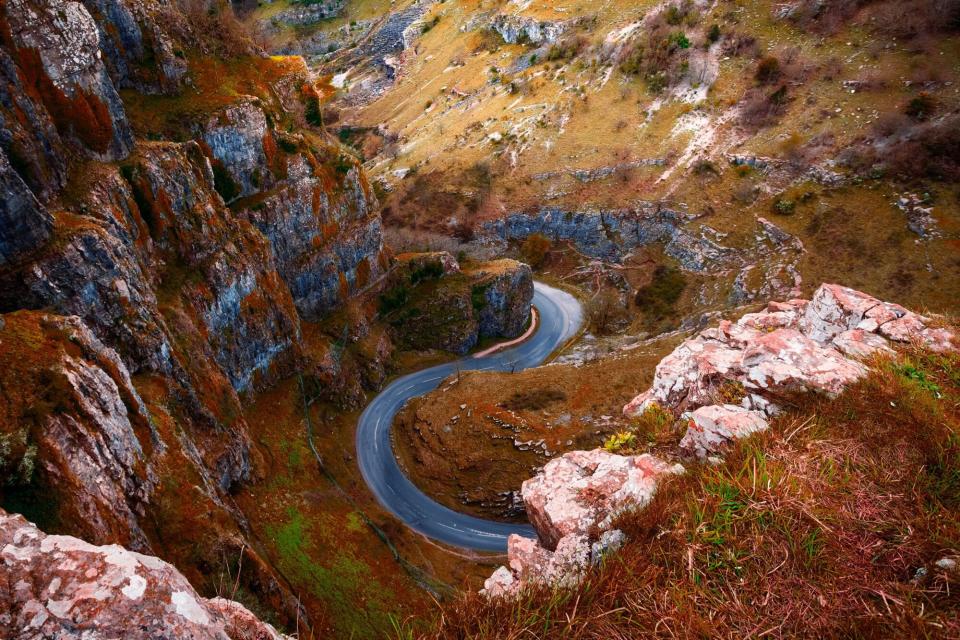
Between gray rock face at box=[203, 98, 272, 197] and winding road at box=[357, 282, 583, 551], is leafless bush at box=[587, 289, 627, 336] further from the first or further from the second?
gray rock face at box=[203, 98, 272, 197]

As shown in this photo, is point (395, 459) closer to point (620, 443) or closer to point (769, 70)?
point (620, 443)

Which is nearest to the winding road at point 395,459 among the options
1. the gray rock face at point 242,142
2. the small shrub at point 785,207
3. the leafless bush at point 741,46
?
Result: the gray rock face at point 242,142

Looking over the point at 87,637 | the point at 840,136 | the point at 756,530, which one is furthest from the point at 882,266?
the point at 87,637

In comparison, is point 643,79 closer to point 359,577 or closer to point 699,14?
point 699,14

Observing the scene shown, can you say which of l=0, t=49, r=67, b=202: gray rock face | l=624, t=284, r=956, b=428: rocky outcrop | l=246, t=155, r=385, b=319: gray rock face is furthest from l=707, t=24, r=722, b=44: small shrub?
l=0, t=49, r=67, b=202: gray rock face

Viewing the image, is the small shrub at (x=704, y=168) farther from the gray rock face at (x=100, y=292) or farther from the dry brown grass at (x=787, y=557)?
the dry brown grass at (x=787, y=557)

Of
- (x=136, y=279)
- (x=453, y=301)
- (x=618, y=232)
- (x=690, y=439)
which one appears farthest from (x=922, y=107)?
(x=136, y=279)

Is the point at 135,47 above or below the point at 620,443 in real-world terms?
above

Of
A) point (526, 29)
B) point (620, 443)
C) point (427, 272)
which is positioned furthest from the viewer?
point (526, 29)
